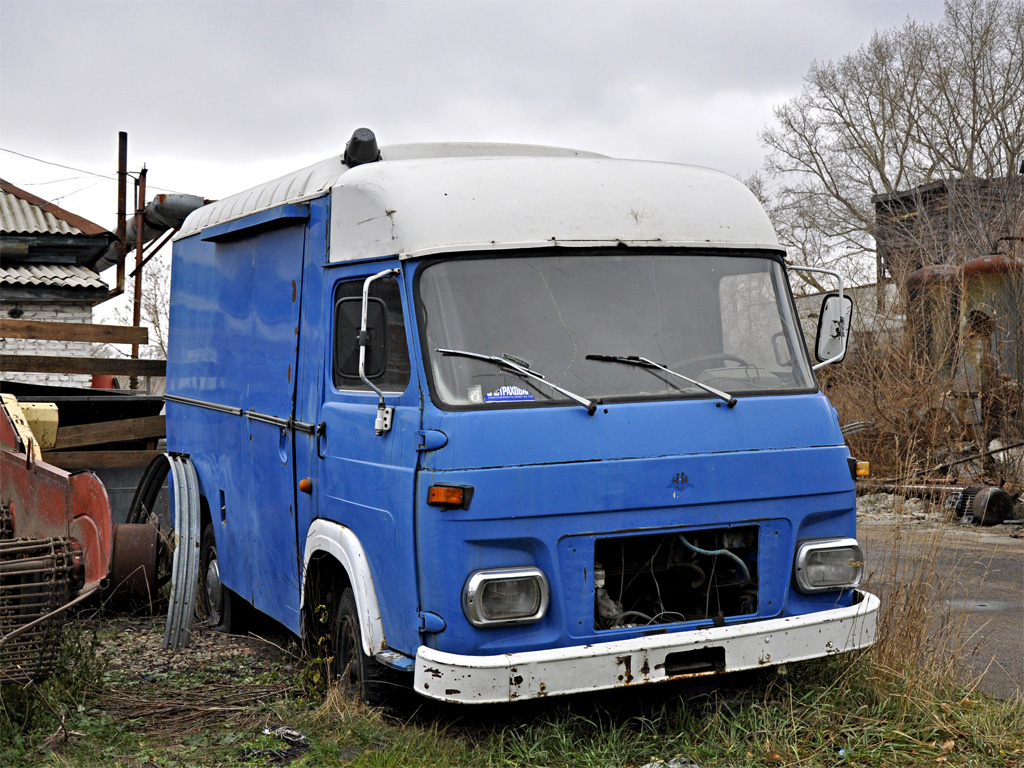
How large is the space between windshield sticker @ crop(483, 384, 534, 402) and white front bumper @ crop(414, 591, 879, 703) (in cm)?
101

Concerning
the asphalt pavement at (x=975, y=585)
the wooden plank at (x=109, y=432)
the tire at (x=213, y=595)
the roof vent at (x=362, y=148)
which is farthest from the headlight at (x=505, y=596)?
the wooden plank at (x=109, y=432)

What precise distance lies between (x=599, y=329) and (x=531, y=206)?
63 cm

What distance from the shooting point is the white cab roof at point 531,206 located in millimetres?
4801

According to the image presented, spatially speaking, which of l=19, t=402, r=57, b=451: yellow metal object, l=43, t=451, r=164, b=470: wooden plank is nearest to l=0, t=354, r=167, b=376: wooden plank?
l=43, t=451, r=164, b=470: wooden plank

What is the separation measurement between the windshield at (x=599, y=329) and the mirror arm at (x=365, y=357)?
205 mm

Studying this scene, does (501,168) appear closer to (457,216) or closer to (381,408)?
(457,216)

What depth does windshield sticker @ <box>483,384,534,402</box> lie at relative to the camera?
453cm

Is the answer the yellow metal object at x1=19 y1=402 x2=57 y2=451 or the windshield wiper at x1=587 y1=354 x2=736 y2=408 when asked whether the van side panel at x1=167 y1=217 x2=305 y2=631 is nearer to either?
the yellow metal object at x1=19 y1=402 x2=57 y2=451

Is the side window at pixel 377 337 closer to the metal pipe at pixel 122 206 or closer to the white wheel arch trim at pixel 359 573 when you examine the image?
the white wheel arch trim at pixel 359 573

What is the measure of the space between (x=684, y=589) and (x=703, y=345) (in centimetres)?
109

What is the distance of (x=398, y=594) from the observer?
454 centimetres

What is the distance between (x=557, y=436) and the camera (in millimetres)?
4445

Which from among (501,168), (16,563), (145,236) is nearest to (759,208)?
(501,168)

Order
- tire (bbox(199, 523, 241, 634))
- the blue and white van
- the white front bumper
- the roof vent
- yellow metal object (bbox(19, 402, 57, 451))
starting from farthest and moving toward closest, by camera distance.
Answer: tire (bbox(199, 523, 241, 634)) < yellow metal object (bbox(19, 402, 57, 451)) < the roof vent < the blue and white van < the white front bumper
